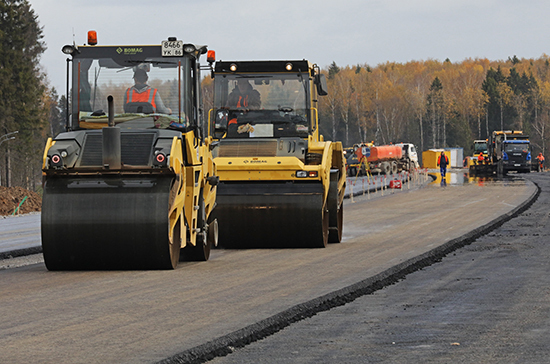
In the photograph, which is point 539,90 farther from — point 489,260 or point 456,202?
point 489,260

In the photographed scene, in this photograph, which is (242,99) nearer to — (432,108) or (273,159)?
(273,159)

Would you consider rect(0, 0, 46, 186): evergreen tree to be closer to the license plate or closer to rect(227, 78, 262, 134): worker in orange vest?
rect(227, 78, 262, 134): worker in orange vest

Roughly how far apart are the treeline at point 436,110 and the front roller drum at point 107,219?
112m

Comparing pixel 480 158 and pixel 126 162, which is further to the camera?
pixel 480 158

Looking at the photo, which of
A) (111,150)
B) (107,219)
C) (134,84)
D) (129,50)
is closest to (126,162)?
(111,150)

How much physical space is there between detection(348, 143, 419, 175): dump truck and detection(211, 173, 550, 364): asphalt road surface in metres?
46.5

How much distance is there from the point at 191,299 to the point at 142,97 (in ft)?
12.3

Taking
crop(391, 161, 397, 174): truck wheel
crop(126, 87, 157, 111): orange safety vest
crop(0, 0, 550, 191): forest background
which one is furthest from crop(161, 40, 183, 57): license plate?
crop(0, 0, 550, 191): forest background

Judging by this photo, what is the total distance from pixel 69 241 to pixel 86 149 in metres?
1.25

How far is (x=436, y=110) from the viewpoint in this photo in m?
130

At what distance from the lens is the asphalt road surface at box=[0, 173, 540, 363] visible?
683 cm

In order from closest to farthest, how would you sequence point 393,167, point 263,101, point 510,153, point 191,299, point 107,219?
point 191,299 < point 107,219 < point 263,101 < point 510,153 < point 393,167

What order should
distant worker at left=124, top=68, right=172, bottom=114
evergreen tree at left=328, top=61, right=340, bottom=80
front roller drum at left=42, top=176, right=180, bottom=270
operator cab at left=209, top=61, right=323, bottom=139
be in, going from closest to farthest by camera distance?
front roller drum at left=42, top=176, right=180, bottom=270, distant worker at left=124, top=68, right=172, bottom=114, operator cab at left=209, top=61, right=323, bottom=139, evergreen tree at left=328, top=61, right=340, bottom=80

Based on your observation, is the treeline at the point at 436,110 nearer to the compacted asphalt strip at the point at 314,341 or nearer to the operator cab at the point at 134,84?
the operator cab at the point at 134,84
